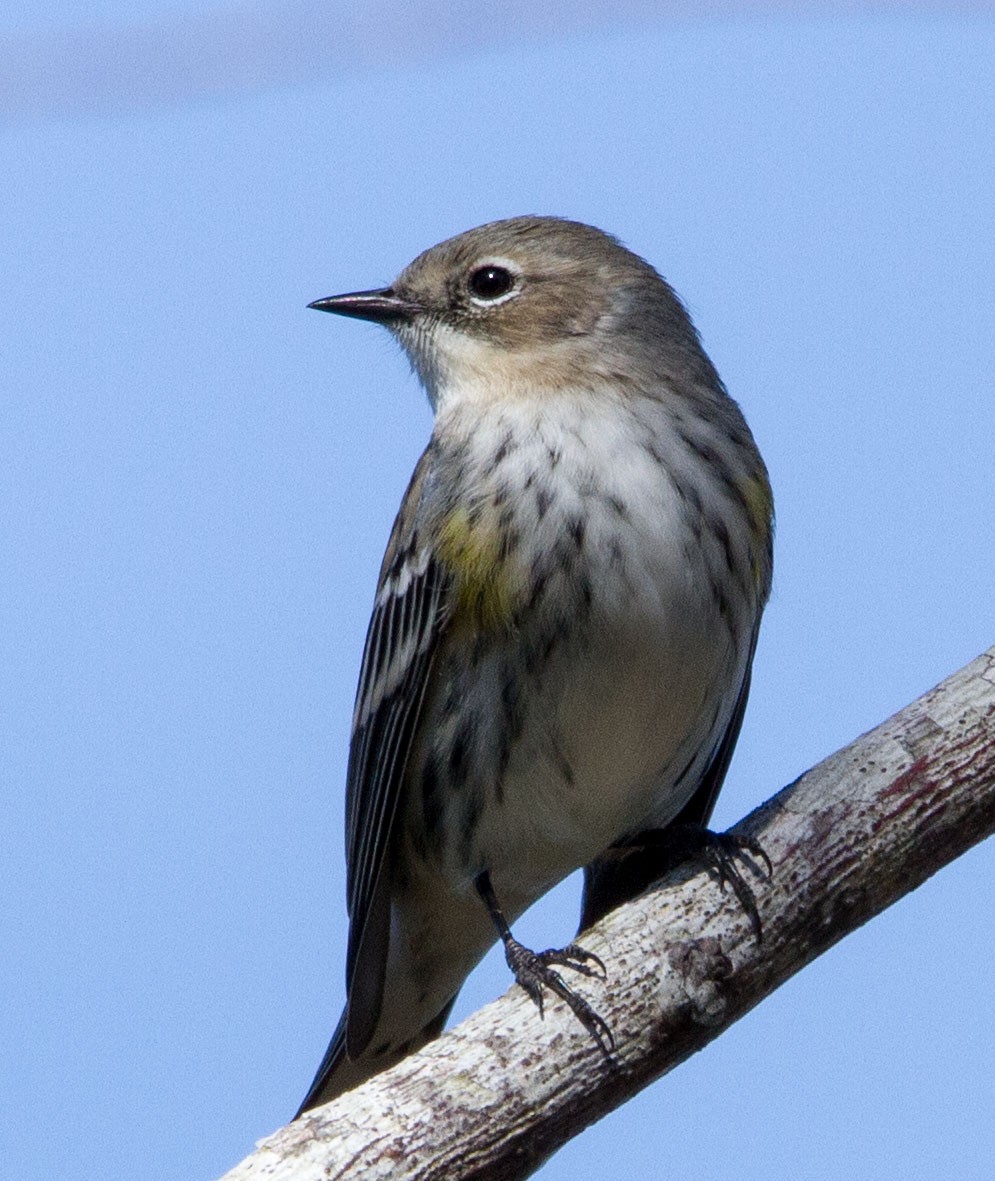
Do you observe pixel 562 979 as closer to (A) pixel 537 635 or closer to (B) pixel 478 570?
(A) pixel 537 635

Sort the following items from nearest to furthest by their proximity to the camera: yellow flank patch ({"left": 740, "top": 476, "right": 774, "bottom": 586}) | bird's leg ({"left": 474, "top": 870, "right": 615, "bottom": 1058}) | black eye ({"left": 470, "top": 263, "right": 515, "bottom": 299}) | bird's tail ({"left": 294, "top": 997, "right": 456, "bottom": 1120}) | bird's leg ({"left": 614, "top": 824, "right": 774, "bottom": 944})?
bird's leg ({"left": 474, "top": 870, "right": 615, "bottom": 1058}) < bird's leg ({"left": 614, "top": 824, "right": 774, "bottom": 944}) < yellow flank patch ({"left": 740, "top": 476, "right": 774, "bottom": 586}) < bird's tail ({"left": 294, "top": 997, "right": 456, "bottom": 1120}) < black eye ({"left": 470, "top": 263, "right": 515, "bottom": 299})

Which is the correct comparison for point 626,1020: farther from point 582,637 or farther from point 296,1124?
point 582,637

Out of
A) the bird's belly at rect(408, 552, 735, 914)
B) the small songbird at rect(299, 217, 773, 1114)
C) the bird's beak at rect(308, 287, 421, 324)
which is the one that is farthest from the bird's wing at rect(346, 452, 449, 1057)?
the bird's beak at rect(308, 287, 421, 324)

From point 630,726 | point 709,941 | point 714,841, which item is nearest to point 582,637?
point 630,726

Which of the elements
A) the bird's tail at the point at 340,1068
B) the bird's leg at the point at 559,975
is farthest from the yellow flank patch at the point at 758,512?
the bird's tail at the point at 340,1068

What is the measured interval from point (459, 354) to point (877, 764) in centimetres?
235

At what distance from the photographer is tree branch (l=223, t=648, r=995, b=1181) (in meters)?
4.12

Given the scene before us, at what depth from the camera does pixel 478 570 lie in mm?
5402

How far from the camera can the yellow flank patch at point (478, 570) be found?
5355mm

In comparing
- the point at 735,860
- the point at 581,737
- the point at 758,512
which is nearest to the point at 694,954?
the point at 735,860

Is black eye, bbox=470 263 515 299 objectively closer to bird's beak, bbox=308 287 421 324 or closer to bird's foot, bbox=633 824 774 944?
bird's beak, bbox=308 287 421 324

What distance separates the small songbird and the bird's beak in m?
0.11

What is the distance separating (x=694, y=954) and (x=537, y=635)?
117 centimetres

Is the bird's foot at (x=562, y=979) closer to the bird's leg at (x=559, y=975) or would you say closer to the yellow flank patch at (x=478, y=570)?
the bird's leg at (x=559, y=975)
